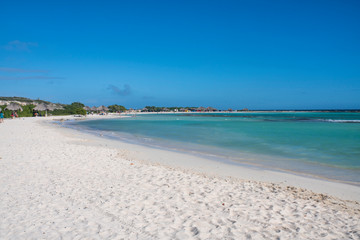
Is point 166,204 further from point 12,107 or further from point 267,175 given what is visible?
point 12,107

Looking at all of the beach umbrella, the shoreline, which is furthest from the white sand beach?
the beach umbrella

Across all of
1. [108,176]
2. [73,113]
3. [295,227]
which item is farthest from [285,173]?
[73,113]

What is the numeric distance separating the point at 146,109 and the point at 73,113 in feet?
174

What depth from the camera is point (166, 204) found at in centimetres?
440

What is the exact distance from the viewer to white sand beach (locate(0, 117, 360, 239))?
343cm

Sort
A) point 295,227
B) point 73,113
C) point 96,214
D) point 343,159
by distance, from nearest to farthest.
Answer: point 295,227 < point 96,214 < point 343,159 < point 73,113

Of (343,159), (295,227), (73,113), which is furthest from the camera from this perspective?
(73,113)

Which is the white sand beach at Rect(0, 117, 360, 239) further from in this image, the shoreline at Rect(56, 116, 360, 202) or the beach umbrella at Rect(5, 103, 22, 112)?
the beach umbrella at Rect(5, 103, 22, 112)

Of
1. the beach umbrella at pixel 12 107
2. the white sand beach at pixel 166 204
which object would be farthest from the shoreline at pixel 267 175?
the beach umbrella at pixel 12 107

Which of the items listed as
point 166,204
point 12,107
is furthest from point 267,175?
point 12,107

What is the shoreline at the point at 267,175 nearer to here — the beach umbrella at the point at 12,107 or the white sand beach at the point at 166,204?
the white sand beach at the point at 166,204

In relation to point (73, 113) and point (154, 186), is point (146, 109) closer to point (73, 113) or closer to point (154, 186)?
point (73, 113)

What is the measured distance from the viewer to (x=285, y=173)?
757cm

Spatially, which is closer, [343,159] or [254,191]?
[254,191]
